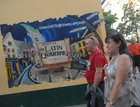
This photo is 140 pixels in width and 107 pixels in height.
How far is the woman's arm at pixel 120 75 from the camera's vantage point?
188 inches

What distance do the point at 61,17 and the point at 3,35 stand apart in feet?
5.21

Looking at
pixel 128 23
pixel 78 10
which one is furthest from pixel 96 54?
pixel 128 23

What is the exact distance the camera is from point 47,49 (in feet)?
36.5

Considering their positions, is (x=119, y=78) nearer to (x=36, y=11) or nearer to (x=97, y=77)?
(x=97, y=77)

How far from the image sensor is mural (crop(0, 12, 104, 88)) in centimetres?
1101

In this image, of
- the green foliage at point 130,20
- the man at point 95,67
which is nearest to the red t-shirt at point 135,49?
the man at point 95,67

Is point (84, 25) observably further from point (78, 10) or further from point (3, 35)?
point (3, 35)

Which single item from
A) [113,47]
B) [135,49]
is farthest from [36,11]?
[113,47]

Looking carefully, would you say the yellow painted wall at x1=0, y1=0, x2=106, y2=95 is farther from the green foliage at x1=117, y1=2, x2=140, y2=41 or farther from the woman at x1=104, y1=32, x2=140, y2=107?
the green foliage at x1=117, y1=2, x2=140, y2=41

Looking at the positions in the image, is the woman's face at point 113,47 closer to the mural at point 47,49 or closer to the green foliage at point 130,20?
the mural at point 47,49

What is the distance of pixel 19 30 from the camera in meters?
11.1

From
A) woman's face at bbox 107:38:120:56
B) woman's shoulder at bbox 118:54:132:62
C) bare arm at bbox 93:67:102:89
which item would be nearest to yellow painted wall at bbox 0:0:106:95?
bare arm at bbox 93:67:102:89

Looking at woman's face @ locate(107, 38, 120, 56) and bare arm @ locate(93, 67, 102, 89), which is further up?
woman's face @ locate(107, 38, 120, 56)

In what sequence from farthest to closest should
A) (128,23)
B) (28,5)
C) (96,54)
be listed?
(128,23)
(28,5)
(96,54)
